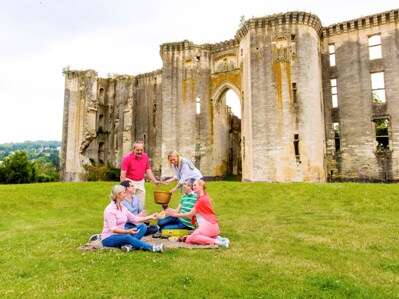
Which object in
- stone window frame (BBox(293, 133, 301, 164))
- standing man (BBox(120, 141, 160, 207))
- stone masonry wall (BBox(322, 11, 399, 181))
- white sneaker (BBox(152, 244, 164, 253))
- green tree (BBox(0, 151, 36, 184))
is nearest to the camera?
white sneaker (BBox(152, 244, 164, 253))

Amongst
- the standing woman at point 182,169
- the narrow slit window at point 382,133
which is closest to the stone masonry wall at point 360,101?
the narrow slit window at point 382,133

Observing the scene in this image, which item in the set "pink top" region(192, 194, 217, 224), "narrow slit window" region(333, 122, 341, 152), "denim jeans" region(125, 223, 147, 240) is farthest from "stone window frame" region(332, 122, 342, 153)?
"denim jeans" region(125, 223, 147, 240)

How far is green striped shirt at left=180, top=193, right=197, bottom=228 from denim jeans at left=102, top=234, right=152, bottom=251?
1.75m

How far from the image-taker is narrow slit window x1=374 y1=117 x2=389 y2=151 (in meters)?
32.4

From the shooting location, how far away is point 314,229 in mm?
11922

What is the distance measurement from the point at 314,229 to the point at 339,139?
24008mm

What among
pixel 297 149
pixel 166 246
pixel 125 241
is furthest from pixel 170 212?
pixel 297 149

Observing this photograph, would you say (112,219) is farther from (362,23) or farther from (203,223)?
(362,23)

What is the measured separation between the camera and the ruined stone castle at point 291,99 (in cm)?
3153

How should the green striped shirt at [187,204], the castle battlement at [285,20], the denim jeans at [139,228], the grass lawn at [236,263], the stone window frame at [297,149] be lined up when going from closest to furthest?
the grass lawn at [236,263]
the denim jeans at [139,228]
the green striped shirt at [187,204]
the stone window frame at [297,149]
the castle battlement at [285,20]

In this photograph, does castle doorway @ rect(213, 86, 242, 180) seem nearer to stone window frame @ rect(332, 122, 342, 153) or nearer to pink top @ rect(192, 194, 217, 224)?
stone window frame @ rect(332, 122, 342, 153)

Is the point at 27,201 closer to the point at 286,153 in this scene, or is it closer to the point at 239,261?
the point at 239,261

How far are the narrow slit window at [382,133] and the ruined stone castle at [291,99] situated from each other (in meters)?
0.01

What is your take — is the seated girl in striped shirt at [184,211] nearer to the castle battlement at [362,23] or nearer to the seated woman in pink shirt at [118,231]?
the seated woman in pink shirt at [118,231]
